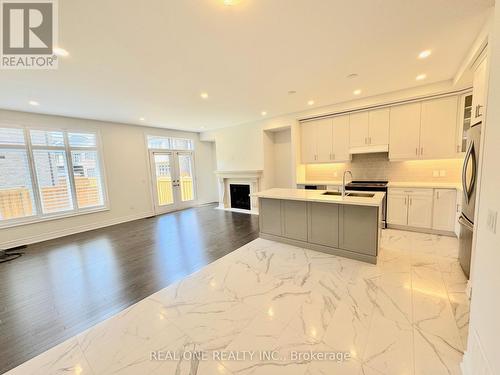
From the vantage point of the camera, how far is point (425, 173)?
434 centimetres

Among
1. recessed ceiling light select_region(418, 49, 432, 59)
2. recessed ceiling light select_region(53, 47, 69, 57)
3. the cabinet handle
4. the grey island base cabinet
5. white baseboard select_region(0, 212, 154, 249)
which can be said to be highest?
recessed ceiling light select_region(53, 47, 69, 57)

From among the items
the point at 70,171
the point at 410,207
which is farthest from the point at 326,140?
the point at 70,171

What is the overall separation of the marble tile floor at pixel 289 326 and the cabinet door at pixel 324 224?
1.51 ft

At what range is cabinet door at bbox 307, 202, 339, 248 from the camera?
10.5ft

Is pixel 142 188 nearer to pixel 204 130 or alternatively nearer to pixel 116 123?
pixel 116 123

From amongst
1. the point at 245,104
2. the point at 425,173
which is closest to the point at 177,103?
the point at 245,104

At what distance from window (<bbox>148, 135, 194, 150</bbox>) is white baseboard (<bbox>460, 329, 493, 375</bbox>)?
290 inches

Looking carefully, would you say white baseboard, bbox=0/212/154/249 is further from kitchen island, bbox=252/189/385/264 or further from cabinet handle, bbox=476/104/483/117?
cabinet handle, bbox=476/104/483/117

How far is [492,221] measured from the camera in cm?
122

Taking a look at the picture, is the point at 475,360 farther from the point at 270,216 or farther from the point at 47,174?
the point at 47,174

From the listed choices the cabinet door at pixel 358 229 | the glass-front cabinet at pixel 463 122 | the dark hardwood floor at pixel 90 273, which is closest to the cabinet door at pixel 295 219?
the cabinet door at pixel 358 229

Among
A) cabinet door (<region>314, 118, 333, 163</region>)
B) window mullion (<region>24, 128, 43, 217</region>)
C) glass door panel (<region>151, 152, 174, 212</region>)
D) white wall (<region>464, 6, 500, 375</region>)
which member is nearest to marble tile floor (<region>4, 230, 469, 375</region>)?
white wall (<region>464, 6, 500, 375</region>)

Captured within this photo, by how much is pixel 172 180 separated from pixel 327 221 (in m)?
5.64

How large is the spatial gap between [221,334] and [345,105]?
15.7ft
